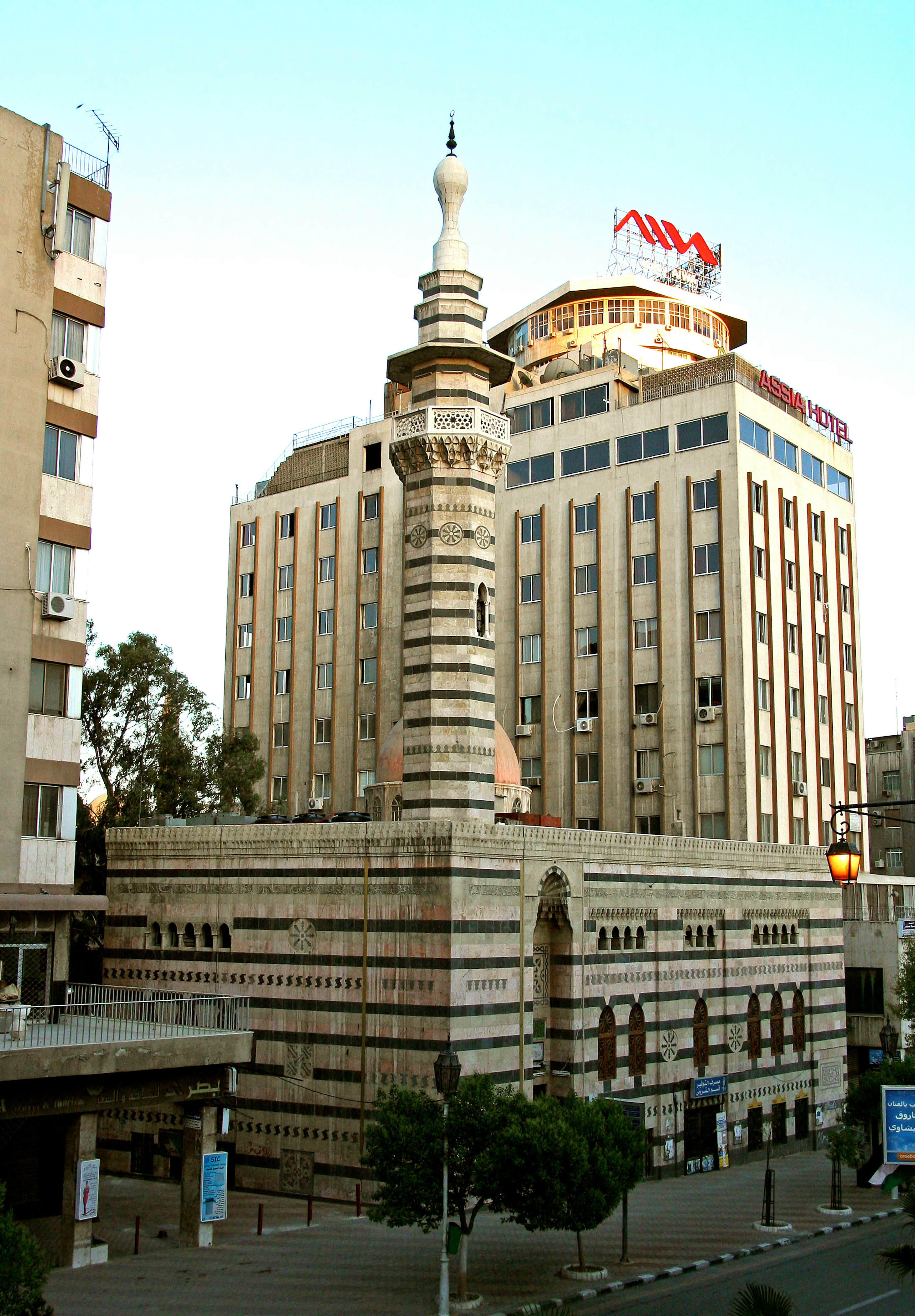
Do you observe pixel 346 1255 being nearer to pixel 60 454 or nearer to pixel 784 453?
pixel 60 454

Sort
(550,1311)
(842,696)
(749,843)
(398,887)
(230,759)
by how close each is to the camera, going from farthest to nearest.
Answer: (842,696) → (230,759) → (749,843) → (398,887) → (550,1311)

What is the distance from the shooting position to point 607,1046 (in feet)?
111

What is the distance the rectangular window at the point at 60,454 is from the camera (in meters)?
31.2

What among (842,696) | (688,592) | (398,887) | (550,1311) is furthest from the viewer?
(842,696)

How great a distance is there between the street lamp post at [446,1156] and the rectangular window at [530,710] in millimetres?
32116

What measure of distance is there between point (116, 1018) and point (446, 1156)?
32.4 ft

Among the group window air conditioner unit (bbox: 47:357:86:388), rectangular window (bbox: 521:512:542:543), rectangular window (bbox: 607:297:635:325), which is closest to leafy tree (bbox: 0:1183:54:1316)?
window air conditioner unit (bbox: 47:357:86:388)

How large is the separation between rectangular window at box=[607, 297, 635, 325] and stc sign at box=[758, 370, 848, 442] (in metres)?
9.58

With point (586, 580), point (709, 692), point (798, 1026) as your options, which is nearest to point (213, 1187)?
point (798, 1026)

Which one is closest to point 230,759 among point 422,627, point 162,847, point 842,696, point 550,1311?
point 162,847

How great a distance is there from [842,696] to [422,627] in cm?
2942

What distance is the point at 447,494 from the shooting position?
33531 millimetres

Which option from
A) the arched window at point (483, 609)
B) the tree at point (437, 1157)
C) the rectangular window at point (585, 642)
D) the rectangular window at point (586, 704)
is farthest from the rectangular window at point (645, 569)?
the tree at point (437, 1157)

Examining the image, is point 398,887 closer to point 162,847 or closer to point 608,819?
point 162,847
